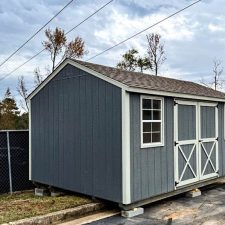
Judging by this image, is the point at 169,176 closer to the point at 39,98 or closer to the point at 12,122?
the point at 39,98

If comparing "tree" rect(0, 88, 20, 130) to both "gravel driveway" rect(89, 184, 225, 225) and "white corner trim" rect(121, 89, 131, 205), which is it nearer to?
"gravel driveway" rect(89, 184, 225, 225)

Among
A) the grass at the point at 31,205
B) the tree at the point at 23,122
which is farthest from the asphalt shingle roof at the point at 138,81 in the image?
the tree at the point at 23,122

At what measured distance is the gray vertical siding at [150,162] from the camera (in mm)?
6203

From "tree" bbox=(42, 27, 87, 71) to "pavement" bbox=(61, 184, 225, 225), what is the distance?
638 inches

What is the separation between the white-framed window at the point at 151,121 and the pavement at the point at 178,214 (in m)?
1.28

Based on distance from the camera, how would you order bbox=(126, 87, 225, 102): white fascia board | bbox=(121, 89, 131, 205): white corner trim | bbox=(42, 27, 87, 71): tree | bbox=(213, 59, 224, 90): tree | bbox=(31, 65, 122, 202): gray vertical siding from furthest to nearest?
bbox=(213, 59, 224, 90): tree, bbox=(42, 27, 87, 71): tree, bbox=(31, 65, 122, 202): gray vertical siding, bbox=(126, 87, 225, 102): white fascia board, bbox=(121, 89, 131, 205): white corner trim

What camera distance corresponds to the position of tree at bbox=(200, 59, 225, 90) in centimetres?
2316

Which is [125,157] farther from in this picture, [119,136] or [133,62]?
[133,62]

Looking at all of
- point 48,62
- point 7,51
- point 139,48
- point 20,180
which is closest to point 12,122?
point 48,62

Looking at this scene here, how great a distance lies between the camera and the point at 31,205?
21.5 feet

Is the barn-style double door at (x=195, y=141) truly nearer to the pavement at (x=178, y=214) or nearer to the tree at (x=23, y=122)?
the pavement at (x=178, y=214)

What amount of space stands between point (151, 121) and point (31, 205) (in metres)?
2.86

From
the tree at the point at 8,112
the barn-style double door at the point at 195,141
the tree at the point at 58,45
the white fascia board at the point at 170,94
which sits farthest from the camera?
the tree at the point at 8,112

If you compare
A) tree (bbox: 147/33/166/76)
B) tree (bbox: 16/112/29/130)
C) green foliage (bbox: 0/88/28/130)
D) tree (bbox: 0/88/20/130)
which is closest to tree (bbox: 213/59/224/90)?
tree (bbox: 147/33/166/76)
